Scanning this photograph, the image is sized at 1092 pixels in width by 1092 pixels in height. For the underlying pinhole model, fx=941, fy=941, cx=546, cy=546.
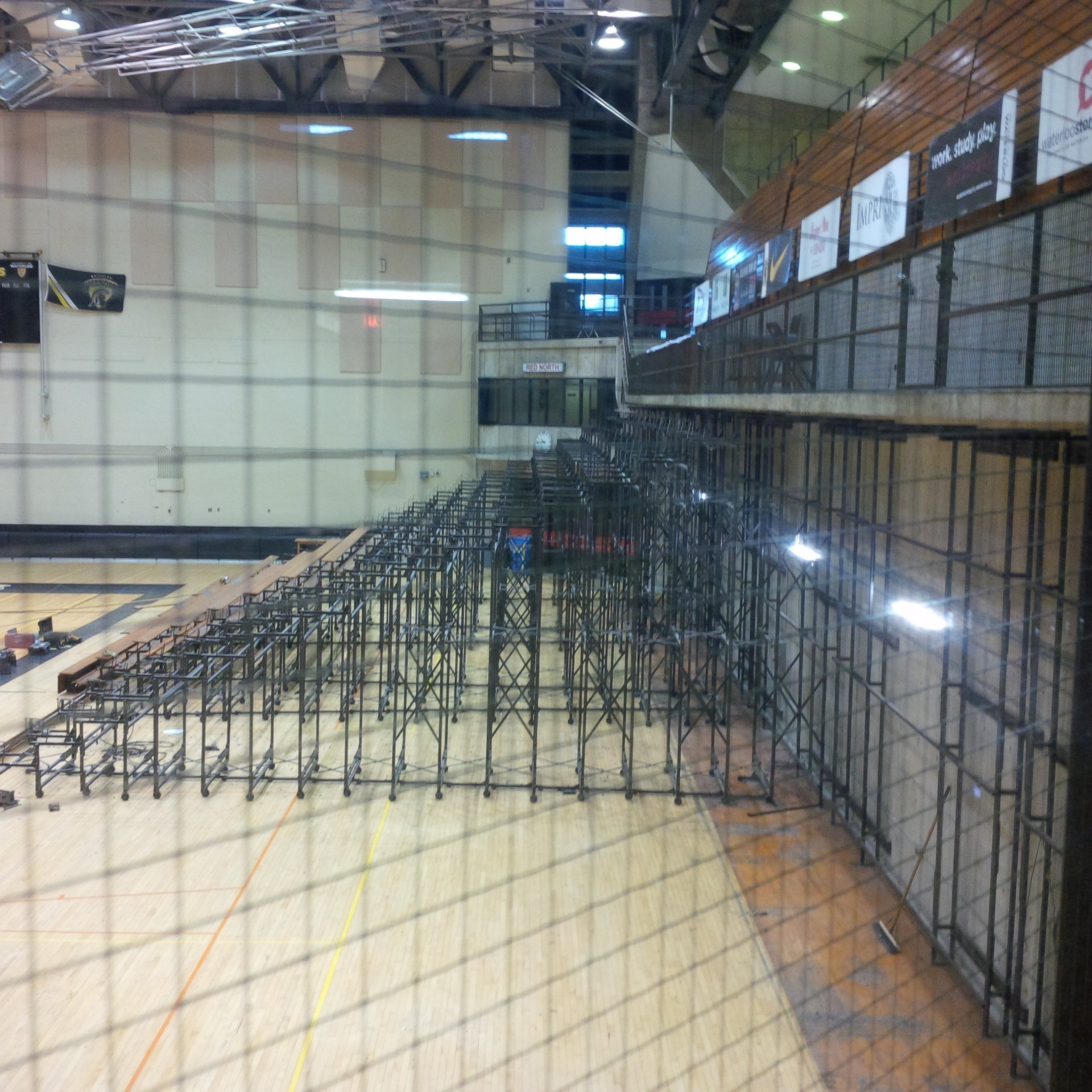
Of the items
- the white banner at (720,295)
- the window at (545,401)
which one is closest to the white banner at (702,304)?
the white banner at (720,295)

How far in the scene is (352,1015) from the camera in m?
2.03

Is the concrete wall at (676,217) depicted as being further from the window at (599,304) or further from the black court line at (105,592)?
the black court line at (105,592)

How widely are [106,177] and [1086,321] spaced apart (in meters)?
4.25

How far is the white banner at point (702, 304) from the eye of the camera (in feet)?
16.7

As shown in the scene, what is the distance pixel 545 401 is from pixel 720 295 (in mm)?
2761

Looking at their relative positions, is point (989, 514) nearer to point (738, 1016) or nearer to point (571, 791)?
point (738, 1016)

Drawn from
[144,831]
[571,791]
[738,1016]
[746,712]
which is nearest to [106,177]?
[144,831]

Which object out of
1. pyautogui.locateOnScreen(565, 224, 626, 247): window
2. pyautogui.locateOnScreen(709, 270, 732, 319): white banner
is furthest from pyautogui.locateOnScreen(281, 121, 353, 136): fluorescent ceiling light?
pyautogui.locateOnScreen(565, 224, 626, 247): window

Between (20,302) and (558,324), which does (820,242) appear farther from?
(558,324)

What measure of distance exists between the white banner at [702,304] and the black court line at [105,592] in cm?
392

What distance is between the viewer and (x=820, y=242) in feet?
10.3

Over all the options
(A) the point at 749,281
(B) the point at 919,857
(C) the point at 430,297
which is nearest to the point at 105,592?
(C) the point at 430,297

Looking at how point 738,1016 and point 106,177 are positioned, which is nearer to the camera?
point 738,1016

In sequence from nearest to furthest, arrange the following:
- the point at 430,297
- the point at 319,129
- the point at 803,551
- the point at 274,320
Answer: the point at 319,129 < the point at 803,551 < the point at 430,297 < the point at 274,320
